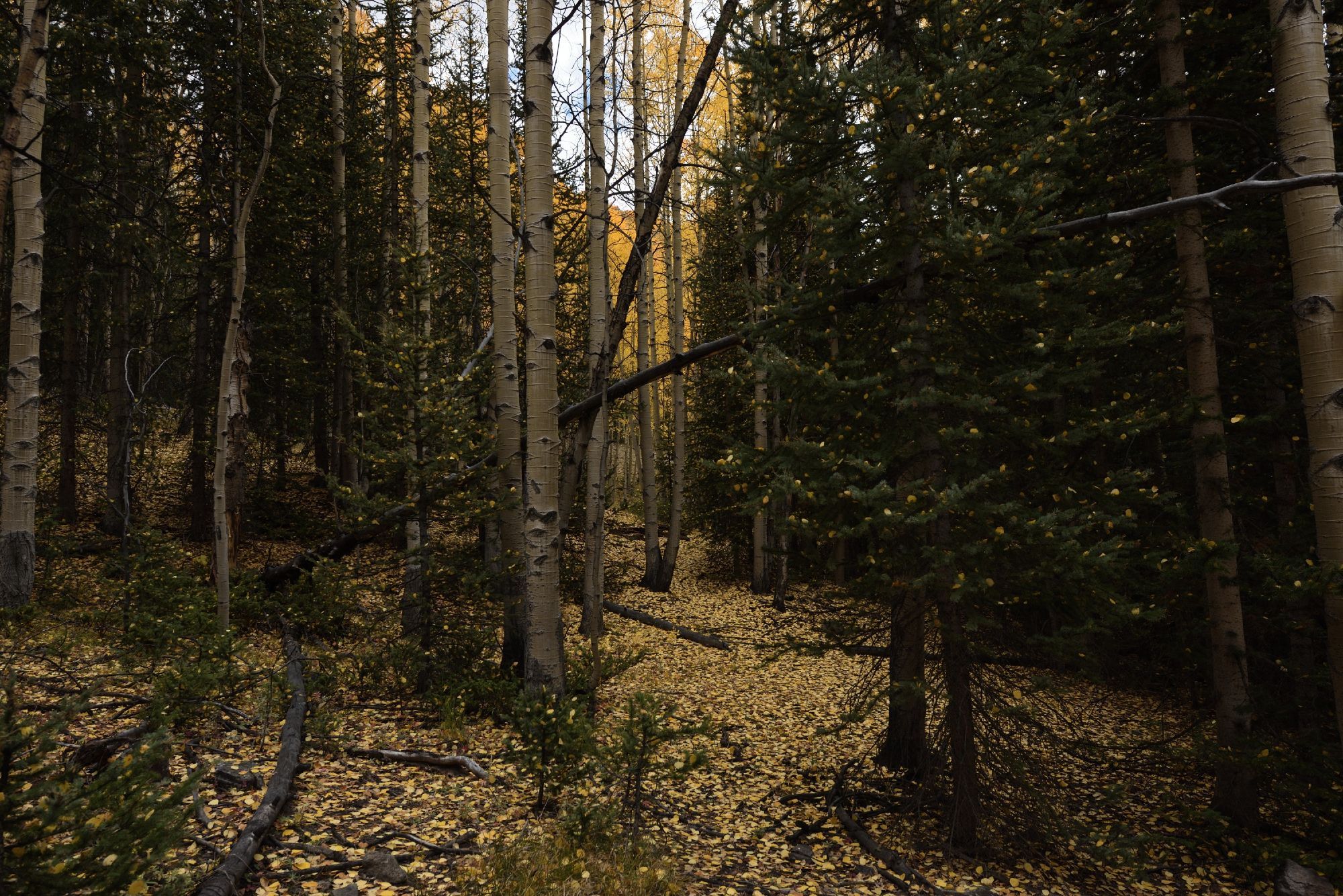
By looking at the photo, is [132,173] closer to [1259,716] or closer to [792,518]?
[792,518]

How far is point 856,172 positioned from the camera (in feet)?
14.9

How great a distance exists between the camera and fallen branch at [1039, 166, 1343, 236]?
145 inches

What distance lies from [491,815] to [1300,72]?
6.78 m

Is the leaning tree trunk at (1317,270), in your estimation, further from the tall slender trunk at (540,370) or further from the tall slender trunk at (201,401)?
the tall slender trunk at (201,401)

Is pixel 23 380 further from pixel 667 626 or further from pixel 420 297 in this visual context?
pixel 667 626

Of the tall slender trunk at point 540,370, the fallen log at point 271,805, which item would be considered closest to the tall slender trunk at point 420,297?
the fallen log at point 271,805

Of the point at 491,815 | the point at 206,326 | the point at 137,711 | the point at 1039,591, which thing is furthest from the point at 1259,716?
the point at 206,326

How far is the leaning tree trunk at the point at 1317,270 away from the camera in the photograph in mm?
3965

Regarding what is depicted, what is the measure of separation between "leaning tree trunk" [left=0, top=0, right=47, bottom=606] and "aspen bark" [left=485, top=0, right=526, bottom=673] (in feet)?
14.7

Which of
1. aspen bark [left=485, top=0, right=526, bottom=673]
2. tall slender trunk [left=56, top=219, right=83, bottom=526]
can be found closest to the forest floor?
aspen bark [left=485, top=0, right=526, bottom=673]

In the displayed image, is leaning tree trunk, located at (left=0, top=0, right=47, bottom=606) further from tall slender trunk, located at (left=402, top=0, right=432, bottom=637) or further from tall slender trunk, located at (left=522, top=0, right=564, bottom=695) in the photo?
tall slender trunk, located at (left=522, top=0, right=564, bottom=695)

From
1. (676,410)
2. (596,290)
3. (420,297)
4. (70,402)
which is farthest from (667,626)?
(70,402)

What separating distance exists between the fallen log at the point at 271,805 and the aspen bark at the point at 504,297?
6.09ft

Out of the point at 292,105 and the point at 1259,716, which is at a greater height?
the point at 292,105
